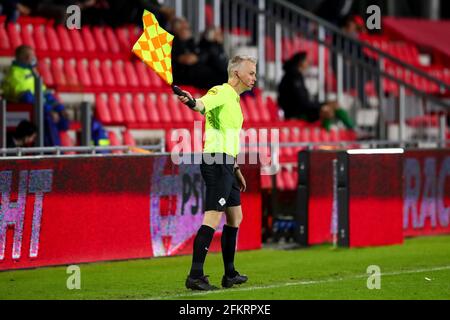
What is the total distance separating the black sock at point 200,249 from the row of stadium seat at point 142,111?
25.8 ft

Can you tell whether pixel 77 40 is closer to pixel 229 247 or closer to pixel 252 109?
pixel 252 109

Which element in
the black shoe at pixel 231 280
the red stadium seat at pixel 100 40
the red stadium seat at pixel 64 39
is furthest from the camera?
the red stadium seat at pixel 100 40

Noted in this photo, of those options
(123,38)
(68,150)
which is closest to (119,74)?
→ (123,38)

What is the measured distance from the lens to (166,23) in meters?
20.9

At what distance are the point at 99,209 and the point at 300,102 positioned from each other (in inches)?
301

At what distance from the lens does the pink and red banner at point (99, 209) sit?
532 inches

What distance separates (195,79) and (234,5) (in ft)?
8.86

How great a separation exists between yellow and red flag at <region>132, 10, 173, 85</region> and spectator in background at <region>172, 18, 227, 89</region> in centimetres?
932

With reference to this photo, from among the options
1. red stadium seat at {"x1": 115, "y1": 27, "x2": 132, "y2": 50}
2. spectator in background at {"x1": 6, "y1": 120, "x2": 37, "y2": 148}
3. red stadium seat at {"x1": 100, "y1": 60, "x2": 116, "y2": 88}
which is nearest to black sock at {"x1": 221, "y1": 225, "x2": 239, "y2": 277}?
spectator in background at {"x1": 6, "y1": 120, "x2": 37, "y2": 148}

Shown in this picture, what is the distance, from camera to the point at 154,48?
10.9m

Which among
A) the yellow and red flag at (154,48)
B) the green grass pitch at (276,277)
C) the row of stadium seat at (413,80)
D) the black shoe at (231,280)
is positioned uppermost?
the row of stadium seat at (413,80)

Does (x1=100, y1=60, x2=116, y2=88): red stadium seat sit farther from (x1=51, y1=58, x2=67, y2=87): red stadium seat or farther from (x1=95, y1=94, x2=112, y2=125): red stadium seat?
(x1=51, y1=58, x2=67, y2=87): red stadium seat

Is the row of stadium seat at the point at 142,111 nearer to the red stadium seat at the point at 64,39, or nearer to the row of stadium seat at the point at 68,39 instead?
the row of stadium seat at the point at 68,39

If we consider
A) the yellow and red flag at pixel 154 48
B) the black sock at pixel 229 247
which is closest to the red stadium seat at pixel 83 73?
the black sock at pixel 229 247
